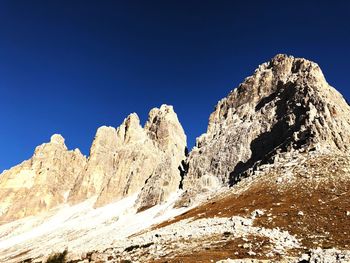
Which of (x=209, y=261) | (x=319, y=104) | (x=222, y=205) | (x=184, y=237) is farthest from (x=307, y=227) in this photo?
(x=319, y=104)

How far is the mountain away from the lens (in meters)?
48.9

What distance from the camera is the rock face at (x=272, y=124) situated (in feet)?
388

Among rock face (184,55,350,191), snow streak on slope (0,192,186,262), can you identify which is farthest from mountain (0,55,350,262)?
snow streak on slope (0,192,186,262)

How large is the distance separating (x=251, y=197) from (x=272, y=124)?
7203 centimetres

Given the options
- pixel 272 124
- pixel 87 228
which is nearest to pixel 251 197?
pixel 272 124

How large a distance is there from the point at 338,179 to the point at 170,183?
10526cm

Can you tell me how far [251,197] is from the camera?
87.9 metres

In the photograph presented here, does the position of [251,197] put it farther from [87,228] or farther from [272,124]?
[87,228]

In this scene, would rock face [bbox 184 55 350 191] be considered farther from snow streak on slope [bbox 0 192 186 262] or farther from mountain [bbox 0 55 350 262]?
snow streak on slope [bbox 0 192 186 262]

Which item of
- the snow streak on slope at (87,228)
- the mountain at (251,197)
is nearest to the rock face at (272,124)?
the mountain at (251,197)

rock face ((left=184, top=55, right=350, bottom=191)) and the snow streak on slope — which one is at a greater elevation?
rock face ((left=184, top=55, right=350, bottom=191))

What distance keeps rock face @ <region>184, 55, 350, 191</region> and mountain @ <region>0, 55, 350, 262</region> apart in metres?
0.49

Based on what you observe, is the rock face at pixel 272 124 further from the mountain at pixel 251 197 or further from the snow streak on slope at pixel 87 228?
the snow streak on slope at pixel 87 228

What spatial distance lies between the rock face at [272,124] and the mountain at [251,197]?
0.49 metres
